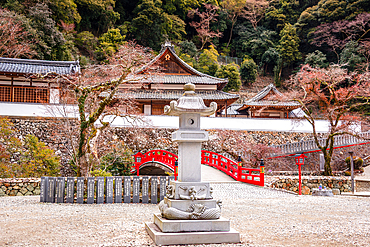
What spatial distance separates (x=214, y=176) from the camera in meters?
15.4

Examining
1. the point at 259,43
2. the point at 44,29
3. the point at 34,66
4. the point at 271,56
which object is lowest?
the point at 34,66

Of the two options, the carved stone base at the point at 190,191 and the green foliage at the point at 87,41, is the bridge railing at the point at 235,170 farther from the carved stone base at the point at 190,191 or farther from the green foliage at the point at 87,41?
the green foliage at the point at 87,41

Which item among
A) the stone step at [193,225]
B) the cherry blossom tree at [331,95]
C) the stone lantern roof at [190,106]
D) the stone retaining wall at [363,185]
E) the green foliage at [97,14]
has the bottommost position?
the stone retaining wall at [363,185]

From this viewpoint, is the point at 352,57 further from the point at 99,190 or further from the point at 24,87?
the point at 99,190

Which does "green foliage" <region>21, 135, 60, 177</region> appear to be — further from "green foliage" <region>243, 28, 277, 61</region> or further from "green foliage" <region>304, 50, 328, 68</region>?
"green foliage" <region>243, 28, 277, 61</region>

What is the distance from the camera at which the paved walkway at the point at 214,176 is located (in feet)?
48.7

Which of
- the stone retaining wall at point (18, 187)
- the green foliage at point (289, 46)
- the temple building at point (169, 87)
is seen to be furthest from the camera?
the green foliage at point (289, 46)

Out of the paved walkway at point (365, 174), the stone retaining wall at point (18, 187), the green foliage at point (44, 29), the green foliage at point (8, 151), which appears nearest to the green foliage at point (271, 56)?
the paved walkway at point (365, 174)

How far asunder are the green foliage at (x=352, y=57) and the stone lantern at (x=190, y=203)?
3487cm

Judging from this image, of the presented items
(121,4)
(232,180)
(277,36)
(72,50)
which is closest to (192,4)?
(121,4)

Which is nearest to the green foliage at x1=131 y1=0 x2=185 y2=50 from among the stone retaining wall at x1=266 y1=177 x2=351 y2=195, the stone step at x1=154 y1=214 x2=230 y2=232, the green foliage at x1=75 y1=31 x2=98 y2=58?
the green foliage at x1=75 y1=31 x2=98 y2=58

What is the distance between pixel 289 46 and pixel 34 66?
35.1 m

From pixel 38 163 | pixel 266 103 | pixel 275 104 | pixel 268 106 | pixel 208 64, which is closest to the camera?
pixel 38 163

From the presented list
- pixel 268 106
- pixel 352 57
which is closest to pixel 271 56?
pixel 352 57
